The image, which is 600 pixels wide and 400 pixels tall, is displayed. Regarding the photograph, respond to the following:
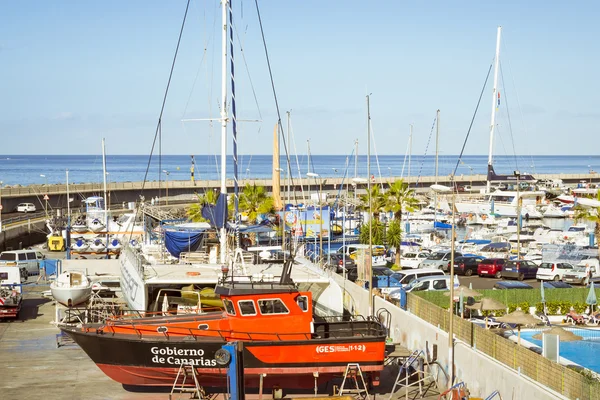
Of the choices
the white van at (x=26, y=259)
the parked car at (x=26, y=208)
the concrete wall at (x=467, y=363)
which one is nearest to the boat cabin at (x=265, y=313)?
the concrete wall at (x=467, y=363)

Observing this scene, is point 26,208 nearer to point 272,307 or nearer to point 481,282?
point 481,282

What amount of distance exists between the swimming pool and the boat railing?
6.64 metres

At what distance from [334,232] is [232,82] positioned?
25536 millimetres

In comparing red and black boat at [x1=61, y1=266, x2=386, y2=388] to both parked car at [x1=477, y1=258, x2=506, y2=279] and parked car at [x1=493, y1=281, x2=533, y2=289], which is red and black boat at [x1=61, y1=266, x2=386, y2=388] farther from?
parked car at [x1=477, y1=258, x2=506, y2=279]

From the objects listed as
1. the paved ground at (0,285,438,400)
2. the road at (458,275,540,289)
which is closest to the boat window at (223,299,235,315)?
the paved ground at (0,285,438,400)

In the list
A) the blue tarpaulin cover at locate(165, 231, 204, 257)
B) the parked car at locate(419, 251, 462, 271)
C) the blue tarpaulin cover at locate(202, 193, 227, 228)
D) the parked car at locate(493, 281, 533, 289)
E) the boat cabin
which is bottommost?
the parked car at locate(419, 251, 462, 271)

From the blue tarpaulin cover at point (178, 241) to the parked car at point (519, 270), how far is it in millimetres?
17798

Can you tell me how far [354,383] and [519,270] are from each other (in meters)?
22.2

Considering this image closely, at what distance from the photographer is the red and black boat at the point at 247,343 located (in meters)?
20.8

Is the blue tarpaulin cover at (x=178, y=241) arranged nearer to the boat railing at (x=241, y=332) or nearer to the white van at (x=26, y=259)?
the boat railing at (x=241, y=332)

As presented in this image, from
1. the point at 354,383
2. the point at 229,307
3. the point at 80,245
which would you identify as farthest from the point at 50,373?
the point at 80,245

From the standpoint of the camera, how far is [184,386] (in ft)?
70.0

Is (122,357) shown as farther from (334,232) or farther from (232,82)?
(334,232)

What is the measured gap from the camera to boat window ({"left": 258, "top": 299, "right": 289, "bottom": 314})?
70.5 feet
